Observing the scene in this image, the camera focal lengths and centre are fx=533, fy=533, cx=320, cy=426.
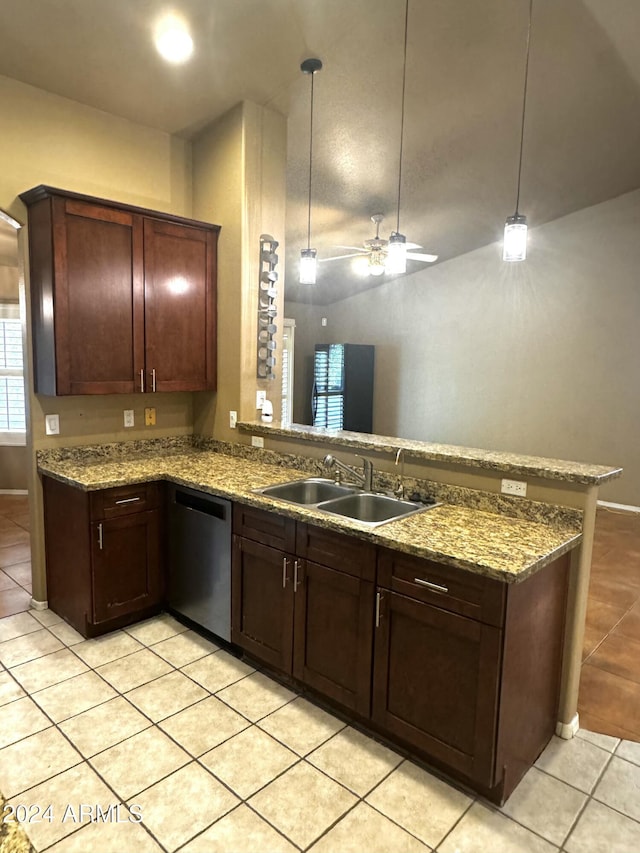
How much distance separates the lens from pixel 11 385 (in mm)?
5691

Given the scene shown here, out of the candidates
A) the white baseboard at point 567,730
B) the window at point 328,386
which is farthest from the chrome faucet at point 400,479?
the window at point 328,386

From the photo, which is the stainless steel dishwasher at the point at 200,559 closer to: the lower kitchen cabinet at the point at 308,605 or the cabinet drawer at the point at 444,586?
the lower kitchen cabinet at the point at 308,605

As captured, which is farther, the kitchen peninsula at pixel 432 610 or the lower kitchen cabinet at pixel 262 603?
the lower kitchen cabinet at pixel 262 603

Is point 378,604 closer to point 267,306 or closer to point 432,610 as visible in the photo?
point 432,610

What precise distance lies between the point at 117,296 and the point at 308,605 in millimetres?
1991

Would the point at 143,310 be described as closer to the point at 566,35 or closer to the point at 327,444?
the point at 327,444

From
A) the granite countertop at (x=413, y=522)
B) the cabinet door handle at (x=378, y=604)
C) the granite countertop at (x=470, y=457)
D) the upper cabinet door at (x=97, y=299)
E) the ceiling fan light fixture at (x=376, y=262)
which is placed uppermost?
the ceiling fan light fixture at (x=376, y=262)

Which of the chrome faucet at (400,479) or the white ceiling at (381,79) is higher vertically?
the white ceiling at (381,79)

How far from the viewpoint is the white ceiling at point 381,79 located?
259 centimetres

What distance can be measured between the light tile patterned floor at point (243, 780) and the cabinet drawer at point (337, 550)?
701mm

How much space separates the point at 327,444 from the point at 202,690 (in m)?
1.35

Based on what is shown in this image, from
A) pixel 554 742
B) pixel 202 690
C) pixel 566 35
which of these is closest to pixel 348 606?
pixel 202 690

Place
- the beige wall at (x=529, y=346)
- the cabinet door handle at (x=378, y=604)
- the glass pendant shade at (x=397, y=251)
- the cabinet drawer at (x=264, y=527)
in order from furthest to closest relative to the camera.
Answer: the beige wall at (x=529, y=346) < the glass pendant shade at (x=397, y=251) < the cabinet drawer at (x=264, y=527) < the cabinet door handle at (x=378, y=604)

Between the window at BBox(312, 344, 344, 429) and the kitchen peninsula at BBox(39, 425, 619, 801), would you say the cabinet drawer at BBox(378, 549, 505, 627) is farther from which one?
the window at BBox(312, 344, 344, 429)
